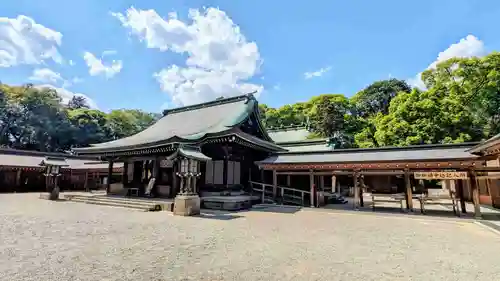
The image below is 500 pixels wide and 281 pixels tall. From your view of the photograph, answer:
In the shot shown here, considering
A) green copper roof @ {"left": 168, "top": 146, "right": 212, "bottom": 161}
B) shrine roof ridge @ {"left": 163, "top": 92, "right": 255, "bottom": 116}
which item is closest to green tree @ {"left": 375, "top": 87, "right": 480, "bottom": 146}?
shrine roof ridge @ {"left": 163, "top": 92, "right": 255, "bottom": 116}

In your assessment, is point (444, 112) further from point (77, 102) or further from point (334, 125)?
point (77, 102)

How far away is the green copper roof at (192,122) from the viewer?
16344 millimetres

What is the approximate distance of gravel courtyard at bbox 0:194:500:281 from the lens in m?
4.33

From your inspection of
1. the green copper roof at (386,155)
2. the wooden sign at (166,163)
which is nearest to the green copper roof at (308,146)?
the green copper roof at (386,155)

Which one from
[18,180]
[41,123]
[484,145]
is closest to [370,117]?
[484,145]

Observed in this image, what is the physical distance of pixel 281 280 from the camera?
4078 millimetres

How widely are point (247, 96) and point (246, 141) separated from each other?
18.3 ft

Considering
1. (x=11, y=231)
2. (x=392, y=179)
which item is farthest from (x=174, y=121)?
(x=392, y=179)

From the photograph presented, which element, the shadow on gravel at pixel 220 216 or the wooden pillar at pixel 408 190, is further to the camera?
the wooden pillar at pixel 408 190

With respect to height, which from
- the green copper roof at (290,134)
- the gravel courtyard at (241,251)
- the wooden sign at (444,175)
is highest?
the green copper roof at (290,134)

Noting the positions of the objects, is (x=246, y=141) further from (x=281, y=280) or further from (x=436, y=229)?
(x=281, y=280)

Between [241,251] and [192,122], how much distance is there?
15475 mm

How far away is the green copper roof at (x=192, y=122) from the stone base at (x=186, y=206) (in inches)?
158

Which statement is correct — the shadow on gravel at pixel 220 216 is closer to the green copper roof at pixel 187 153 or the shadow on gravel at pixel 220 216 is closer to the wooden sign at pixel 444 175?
the green copper roof at pixel 187 153
